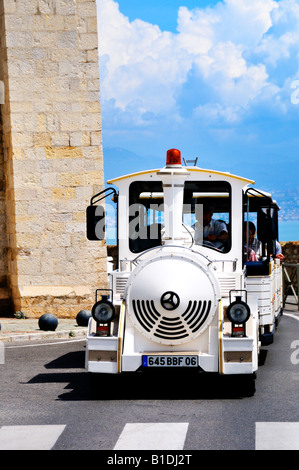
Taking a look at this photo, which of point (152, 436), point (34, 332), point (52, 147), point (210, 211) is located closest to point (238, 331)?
point (152, 436)

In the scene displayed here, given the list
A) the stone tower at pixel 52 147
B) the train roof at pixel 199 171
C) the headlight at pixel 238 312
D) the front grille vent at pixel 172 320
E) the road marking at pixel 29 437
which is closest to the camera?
the road marking at pixel 29 437

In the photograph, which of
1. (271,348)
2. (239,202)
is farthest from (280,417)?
(271,348)

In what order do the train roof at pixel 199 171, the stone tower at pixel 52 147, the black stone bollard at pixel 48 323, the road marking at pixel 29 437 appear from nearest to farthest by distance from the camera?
the road marking at pixel 29 437 → the train roof at pixel 199 171 → the black stone bollard at pixel 48 323 → the stone tower at pixel 52 147

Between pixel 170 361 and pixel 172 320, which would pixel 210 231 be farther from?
pixel 170 361

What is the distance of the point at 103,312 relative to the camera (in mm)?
10258

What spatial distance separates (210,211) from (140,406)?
310cm

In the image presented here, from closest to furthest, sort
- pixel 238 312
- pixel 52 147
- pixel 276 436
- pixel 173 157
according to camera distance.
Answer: pixel 276 436, pixel 238 312, pixel 173 157, pixel 52 147

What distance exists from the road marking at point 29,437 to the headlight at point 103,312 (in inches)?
67.9

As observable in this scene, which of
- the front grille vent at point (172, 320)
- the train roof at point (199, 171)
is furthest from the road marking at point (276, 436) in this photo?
the train roof at point (199, 171)

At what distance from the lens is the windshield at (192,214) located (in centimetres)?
1187

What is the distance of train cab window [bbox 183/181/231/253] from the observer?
1186cm

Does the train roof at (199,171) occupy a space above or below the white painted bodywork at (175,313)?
above

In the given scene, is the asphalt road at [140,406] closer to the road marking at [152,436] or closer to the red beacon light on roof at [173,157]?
the road marking at [152,436]

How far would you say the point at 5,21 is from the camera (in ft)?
68.1
